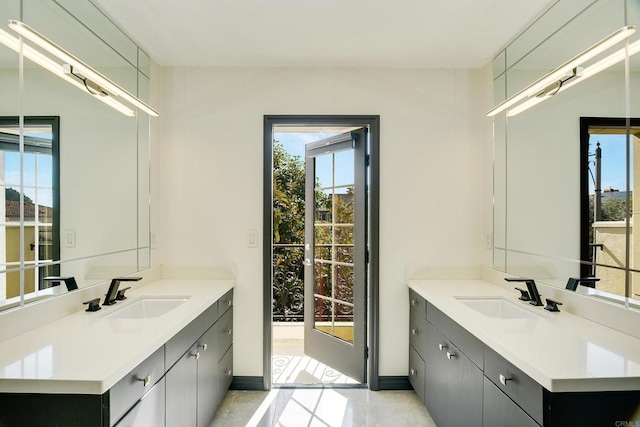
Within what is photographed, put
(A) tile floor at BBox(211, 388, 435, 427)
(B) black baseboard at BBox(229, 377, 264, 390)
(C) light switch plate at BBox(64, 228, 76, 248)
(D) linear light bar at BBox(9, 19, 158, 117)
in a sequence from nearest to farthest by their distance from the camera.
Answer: (D) linear light bar at BBox(9, 19, 158, 117) → (C) light switch plate at BBox(64, 228, 76, 248) → (A) tile floor at BBox(211, 388, 435, 427) → (B) black baseboard at BBox(229, 377, 264, 390)

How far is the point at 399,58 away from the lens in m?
2.33

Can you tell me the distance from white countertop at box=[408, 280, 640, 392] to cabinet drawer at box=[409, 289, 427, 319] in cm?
40

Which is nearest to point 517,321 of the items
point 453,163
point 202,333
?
point 453,163

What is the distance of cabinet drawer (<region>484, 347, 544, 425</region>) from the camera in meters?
1.05

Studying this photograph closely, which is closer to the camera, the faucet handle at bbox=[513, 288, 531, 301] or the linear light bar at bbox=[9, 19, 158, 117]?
the linear light bar at bbox=[9, 19, 158, 117]

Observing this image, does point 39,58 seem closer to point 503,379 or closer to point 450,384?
point 503,379

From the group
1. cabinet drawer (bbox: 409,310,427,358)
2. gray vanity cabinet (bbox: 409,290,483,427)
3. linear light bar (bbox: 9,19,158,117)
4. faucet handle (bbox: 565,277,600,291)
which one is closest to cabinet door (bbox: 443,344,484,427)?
gray vanity cabinet (bbox: 409,290,483,427)

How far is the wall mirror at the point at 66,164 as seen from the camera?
1267mm

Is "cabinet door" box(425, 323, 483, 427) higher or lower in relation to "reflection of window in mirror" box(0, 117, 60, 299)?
lower

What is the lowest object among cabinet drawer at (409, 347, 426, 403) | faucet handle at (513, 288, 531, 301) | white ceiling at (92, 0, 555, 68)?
cabinet drawer at (409, 347, 426, 403)

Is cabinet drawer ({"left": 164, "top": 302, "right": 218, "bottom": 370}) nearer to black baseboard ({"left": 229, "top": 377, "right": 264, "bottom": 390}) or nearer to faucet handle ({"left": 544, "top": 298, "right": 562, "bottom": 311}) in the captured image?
black baseboard ({"left": 229, "top": 377, "right": 264, "bottom": 390})

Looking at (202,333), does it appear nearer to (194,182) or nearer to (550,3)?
(194,182)

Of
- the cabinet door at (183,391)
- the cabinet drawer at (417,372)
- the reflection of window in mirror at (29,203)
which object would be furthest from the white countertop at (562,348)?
the reflection of window in mirror at (29,203)

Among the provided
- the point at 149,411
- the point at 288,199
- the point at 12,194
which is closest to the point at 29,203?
the point at 12,194
